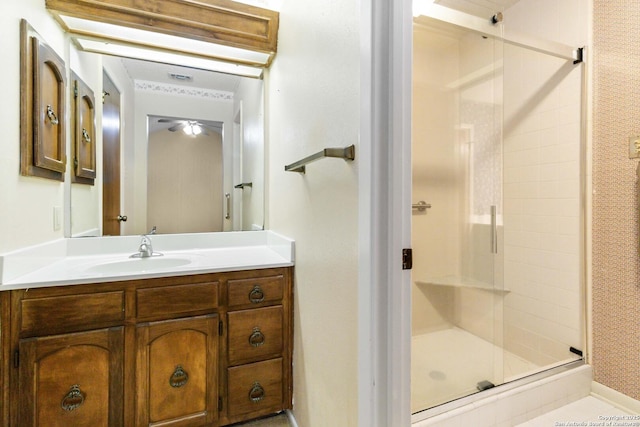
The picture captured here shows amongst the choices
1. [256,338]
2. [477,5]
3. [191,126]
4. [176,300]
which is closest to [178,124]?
[191,126]

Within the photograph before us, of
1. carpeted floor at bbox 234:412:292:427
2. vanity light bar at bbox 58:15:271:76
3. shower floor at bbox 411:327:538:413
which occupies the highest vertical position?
vanity light bar at bbox 58:15:271:76

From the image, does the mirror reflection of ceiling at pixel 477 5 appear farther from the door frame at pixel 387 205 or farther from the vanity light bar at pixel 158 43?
the door frame at pixel 387 205

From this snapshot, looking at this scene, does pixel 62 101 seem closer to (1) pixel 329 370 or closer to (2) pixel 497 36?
(1) pixel 329 370

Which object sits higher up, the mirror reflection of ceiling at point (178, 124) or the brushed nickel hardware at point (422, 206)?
the mirror reflection of ceiling at point (178, 124)

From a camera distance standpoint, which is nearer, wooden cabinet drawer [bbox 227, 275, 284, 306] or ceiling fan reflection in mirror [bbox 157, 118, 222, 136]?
wooden cabinet drawer [bbox 227, 275, 284, 306]

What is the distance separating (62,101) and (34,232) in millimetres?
684

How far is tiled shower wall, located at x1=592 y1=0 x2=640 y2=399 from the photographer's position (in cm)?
158

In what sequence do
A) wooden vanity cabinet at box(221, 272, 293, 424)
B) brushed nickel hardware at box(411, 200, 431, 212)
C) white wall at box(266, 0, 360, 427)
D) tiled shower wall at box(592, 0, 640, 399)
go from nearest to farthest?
white wall at box(266, 0, 360, 427) → wooden vanity cabinet at box(221, 272, 293, 424) → tiled shower wall at box(592, 0, 640, 399) → brushed nickel hardware at box(411, 200, 431, 212)

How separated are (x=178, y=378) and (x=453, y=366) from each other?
160 cm

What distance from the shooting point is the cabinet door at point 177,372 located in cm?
133

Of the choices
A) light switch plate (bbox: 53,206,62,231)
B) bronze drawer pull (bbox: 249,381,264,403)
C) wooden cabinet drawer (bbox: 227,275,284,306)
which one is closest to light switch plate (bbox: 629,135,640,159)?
wooden cabinet drawer (bbox: 227,275,284,306)

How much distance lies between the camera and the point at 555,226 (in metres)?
1.97

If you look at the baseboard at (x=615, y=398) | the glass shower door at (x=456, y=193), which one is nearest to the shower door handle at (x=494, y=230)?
the glass shower door at (x=456, y=193)

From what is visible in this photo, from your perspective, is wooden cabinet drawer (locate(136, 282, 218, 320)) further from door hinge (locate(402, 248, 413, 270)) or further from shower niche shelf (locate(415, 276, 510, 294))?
shower niche shelf (locate(415, 276, 510, 294))
